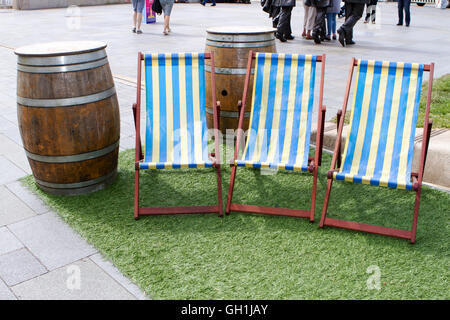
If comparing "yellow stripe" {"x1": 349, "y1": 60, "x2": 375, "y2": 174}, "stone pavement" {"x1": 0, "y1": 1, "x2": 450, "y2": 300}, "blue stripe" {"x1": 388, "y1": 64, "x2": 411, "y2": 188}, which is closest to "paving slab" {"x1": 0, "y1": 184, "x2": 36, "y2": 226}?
"stone pavement" {"x1": 0, "y1": 1, "x2": 450, "y2": 300}

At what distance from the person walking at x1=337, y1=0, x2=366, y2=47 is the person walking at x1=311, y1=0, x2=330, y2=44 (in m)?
0.45

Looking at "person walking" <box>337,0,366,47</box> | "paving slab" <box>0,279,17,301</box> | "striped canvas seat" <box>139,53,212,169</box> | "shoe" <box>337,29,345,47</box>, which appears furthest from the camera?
"shoe" <box>337,29,345,47</box>

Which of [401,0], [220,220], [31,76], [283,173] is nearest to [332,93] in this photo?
[283,173]

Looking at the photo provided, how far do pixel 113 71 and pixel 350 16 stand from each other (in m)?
5.09

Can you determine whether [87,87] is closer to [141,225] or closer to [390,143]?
[141,225]

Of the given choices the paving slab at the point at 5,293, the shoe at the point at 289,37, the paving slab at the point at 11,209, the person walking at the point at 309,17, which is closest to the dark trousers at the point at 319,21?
the person walking at the point at 309,17

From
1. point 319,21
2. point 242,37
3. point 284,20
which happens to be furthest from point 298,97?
point 284,20

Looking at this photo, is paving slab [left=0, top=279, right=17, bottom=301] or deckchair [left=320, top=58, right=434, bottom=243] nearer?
paving slab [left=0, top=279, right=17, bottom=301]

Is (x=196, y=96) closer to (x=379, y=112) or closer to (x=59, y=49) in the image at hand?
(x=59, y=49)

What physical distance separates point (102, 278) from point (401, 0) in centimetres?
1360

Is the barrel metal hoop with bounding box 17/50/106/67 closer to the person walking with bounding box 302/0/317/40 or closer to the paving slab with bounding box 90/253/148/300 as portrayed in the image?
the paving slab with bounding box 90/253/148/300

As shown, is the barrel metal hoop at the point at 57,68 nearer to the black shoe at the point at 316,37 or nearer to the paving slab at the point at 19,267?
the paving slab at the point at 19,267

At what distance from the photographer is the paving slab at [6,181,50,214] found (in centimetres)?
356

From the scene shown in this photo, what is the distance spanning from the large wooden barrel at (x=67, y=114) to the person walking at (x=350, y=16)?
7.23 m
